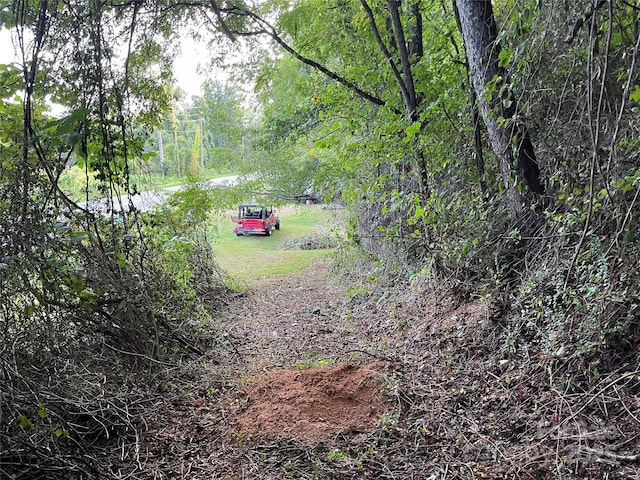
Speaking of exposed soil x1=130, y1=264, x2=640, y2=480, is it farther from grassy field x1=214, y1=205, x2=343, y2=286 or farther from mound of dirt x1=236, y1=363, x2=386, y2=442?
grassy field x1=214, y1=205, x2=343, y2=286

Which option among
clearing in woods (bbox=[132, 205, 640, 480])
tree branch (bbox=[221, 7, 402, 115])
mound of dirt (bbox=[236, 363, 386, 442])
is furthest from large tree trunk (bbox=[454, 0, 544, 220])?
mound of dirt (bbox=[236, 363, 386, 442])

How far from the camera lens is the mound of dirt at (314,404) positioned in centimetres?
252

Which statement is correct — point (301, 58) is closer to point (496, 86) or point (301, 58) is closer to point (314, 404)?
point (496, 86)

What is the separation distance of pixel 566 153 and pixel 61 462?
3.58 metres

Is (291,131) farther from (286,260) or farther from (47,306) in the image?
(47,306)

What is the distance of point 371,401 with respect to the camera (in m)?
2.81

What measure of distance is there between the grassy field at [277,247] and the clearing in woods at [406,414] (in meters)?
4.91

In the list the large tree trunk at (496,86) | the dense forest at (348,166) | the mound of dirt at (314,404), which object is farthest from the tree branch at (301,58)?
the mound of dirt at (314,404)

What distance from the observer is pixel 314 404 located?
2.75 m

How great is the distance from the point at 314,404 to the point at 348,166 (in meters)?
2.75

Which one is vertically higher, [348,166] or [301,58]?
[301,58]

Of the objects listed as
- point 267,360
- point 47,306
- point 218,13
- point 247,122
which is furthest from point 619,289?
point 247,122

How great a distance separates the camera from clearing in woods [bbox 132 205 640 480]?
204cm

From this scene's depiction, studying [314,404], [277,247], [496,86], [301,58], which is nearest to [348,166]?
[301,58]
